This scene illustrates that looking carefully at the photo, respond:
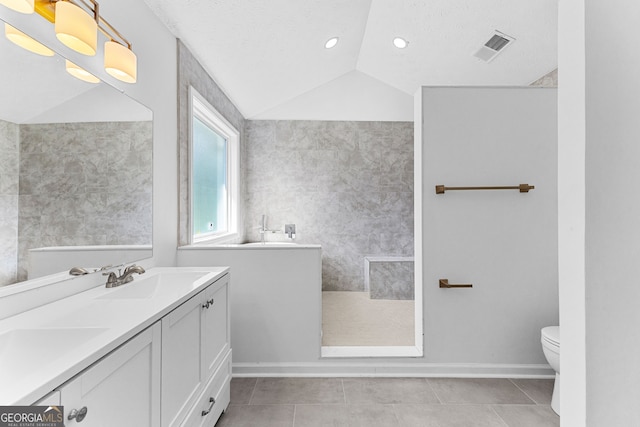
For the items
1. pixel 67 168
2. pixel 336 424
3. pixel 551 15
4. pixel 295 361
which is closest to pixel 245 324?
pixel 295 361

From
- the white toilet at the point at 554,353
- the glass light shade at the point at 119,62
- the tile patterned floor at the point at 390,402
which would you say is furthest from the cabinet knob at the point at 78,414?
the white toilet at the point at 554,353

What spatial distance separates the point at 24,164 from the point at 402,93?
416 centimetres

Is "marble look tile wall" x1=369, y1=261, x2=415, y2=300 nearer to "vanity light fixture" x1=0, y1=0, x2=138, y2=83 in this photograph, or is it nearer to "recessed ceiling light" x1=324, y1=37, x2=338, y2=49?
"recessed ceiling light" x1=324, y1=37, x2=338, y2=49

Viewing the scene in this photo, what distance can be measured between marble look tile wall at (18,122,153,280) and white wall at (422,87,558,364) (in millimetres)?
1807

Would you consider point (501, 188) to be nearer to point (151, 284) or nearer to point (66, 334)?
point (151, 284)

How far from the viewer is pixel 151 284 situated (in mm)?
1547

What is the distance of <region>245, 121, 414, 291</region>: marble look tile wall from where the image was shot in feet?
13.9

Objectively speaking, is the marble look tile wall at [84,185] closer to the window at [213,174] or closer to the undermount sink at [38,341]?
the undermount sink at [38,341]

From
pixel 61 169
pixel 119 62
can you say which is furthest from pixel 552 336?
pixel 119 62

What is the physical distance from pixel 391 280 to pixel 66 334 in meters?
3.43

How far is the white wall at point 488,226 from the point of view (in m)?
2.13

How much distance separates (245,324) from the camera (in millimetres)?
2145

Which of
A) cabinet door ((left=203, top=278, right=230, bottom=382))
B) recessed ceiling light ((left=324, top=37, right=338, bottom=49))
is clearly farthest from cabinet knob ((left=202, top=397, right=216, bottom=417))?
recessed ceiling light ((left=324, top=37, right=338, bottom=49))

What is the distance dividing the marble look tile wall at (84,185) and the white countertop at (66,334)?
23 centimetres
